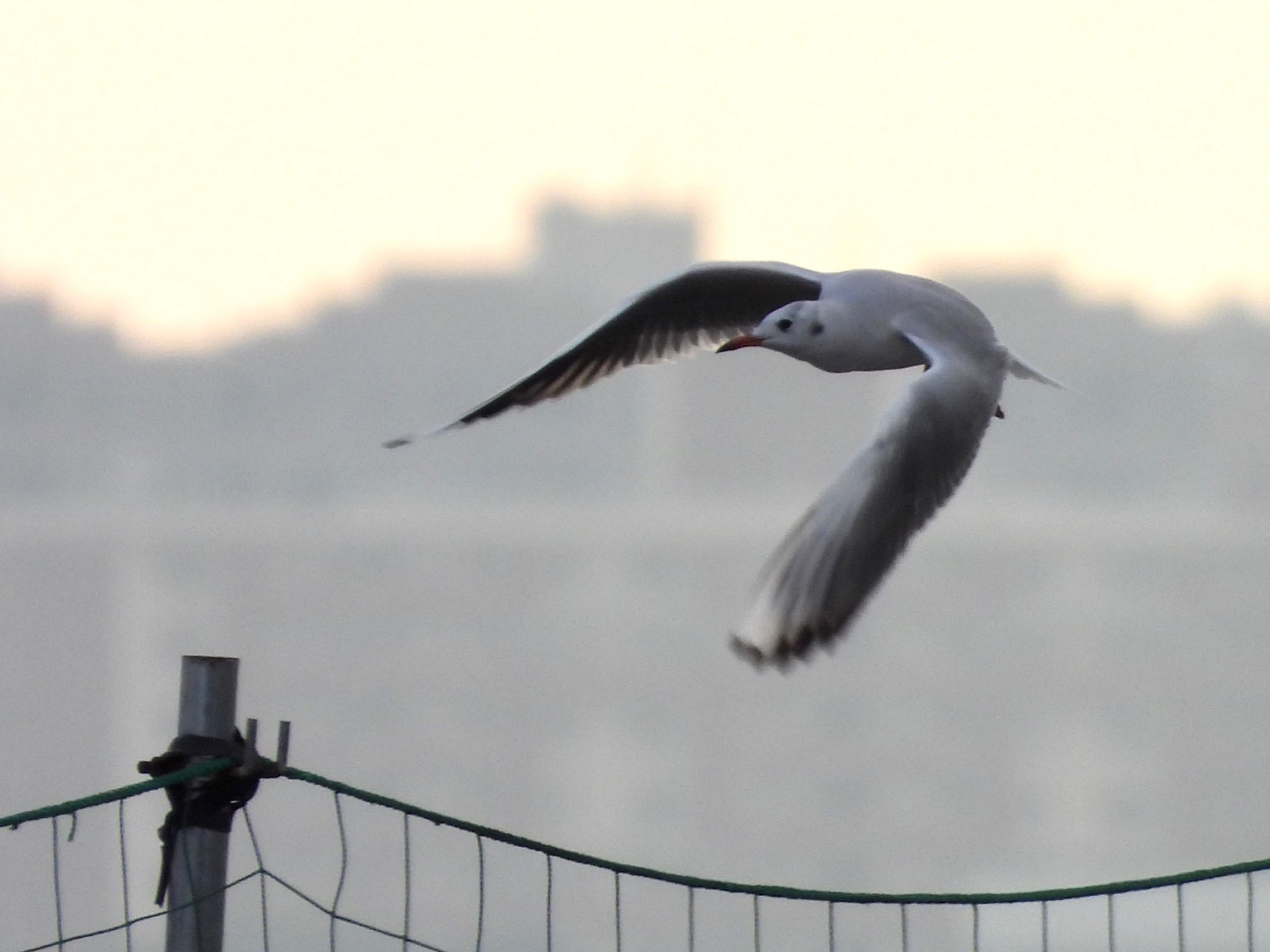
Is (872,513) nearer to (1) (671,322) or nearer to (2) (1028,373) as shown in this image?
(2) (1028,373)

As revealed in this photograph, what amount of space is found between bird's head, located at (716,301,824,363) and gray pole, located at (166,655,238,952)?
0.85 meters

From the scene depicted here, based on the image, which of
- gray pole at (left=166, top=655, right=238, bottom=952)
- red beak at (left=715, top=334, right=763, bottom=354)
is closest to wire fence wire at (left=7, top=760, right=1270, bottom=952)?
red beak at (left=715, top=334, right=763, bottom=354)

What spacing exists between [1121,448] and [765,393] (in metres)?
5.78

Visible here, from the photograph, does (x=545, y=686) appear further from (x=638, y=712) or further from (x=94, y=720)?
(x=94, y=720)

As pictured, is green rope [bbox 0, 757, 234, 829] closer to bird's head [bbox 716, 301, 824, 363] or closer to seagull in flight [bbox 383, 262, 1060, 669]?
seagull in flight [bbox 383, 262, 1060, 669]

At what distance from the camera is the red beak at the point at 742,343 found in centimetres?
221

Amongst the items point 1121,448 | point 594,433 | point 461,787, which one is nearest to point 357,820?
point 461,787

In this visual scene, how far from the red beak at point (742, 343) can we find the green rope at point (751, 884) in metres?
0.79

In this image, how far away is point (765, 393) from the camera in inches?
1501

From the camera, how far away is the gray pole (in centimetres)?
142

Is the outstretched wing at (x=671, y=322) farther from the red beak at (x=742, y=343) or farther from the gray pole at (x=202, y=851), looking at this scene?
the gray pole at (x=202, y=851)

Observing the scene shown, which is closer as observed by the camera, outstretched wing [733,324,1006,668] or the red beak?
outstretched wing [733,324,1006,668]

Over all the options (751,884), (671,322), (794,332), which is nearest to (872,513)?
(751,884)

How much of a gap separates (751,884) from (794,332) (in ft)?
2.66
